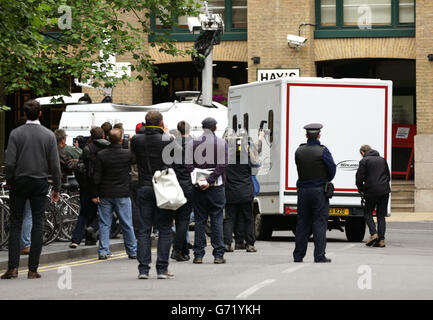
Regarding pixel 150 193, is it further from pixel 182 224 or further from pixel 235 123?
pixel 235 123

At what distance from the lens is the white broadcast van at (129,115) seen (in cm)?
2380

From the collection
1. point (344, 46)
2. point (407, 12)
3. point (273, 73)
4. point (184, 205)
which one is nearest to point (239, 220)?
point (184, 205)

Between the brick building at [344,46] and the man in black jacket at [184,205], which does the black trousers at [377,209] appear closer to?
the man in black jacket at [184,205]

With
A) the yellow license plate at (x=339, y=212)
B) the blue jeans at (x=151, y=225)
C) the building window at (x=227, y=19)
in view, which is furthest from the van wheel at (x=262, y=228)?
the building window at (x=227, y=19)

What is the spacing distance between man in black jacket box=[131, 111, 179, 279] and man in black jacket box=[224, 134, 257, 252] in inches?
169

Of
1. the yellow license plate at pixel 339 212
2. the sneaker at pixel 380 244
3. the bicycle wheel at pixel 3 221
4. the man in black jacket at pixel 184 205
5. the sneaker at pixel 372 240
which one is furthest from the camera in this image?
the yellow license plate at pixel 339 212

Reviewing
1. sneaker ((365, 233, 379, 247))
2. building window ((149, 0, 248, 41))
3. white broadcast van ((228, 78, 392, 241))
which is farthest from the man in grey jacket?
building window ((149, 0, 248, 41))

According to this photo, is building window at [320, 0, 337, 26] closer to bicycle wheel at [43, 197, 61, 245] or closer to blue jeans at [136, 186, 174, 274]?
bicycle wheel at [43, 197, 61, 245]

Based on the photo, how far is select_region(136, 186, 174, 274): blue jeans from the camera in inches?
467

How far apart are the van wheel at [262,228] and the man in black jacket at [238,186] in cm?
350

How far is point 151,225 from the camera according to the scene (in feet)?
39.0

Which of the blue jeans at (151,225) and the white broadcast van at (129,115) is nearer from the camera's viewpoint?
the blue jeans at (151,225)

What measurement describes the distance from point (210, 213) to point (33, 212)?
9.46 feet
